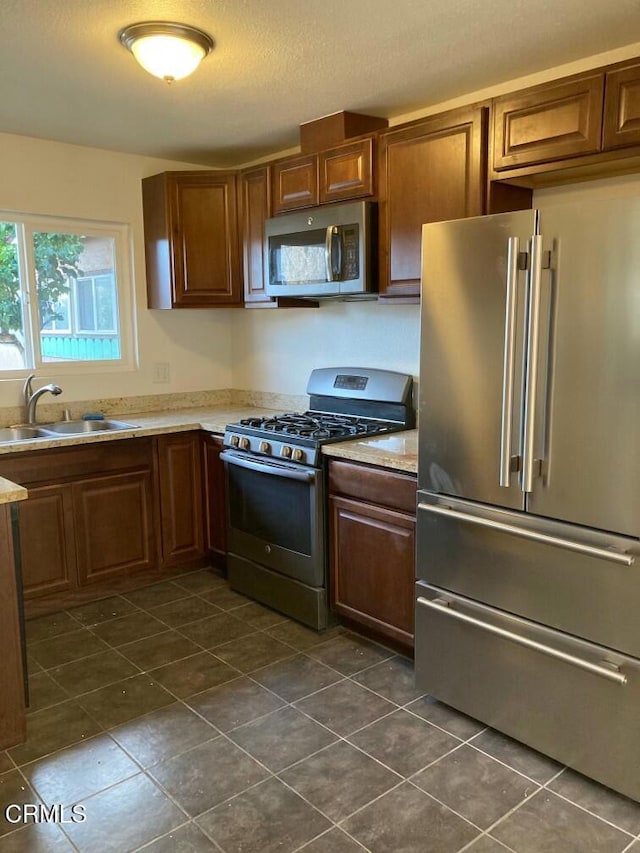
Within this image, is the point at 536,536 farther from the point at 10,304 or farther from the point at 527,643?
the point at 10,304

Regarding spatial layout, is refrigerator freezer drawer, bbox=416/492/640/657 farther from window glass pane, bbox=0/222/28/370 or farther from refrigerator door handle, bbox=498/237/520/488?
window glass pane, bbox=0/222/28/370

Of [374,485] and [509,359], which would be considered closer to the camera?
[509,359]

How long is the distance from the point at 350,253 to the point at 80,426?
181 centimetres

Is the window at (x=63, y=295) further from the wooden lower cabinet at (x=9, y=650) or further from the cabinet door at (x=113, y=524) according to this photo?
the wooden lower cabinet at (x=9, y=650)

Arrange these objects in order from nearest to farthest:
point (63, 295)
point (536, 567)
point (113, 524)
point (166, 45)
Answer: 1. point (536, 567)
2. point (166, 45)
3. point (113, 524)
4. point (63, 295)

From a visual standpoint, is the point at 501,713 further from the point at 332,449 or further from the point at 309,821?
the point at 332,449

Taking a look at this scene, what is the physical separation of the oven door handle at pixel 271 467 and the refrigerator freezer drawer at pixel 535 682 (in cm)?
74

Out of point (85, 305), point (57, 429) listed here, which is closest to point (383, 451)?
point (57, 429)

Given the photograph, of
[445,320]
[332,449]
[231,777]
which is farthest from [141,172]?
[231,777]

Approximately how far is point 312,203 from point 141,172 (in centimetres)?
127

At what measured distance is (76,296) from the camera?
3859 millimetres

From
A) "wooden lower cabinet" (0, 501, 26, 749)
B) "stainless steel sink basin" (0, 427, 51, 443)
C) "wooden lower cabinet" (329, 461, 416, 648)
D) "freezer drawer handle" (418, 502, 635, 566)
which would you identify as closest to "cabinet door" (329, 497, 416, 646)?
"wooden lower cabinet" (329, 461, 416, 648)

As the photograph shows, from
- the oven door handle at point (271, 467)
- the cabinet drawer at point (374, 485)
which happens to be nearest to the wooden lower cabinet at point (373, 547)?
the cabinet drawer at point (374, 485)

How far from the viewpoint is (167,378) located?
4215mm
